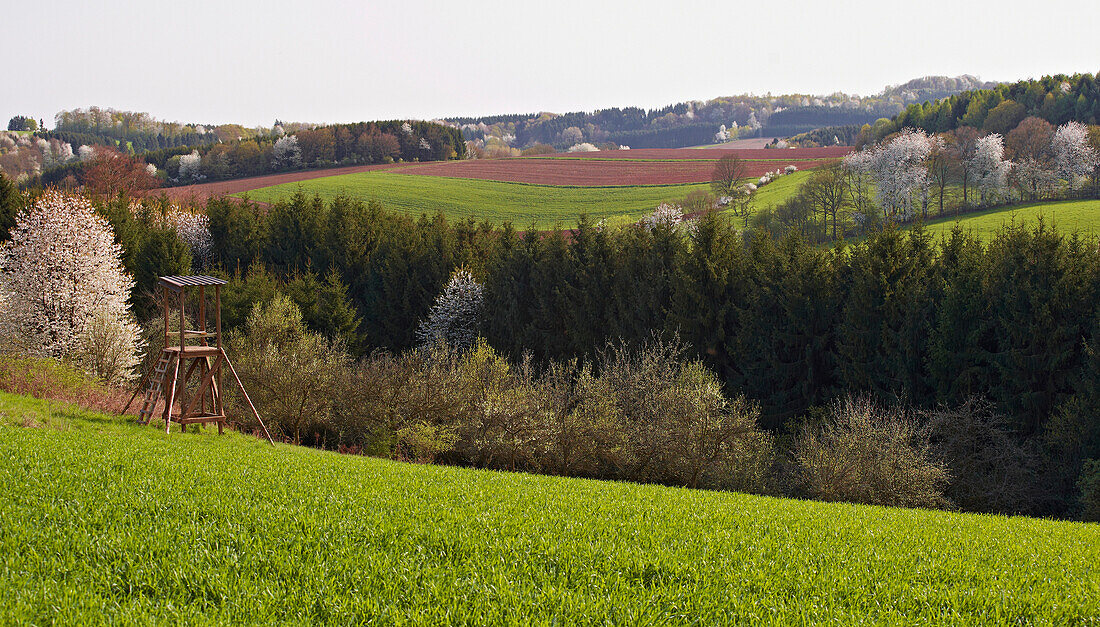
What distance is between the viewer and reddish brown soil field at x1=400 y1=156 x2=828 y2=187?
89.2 metres

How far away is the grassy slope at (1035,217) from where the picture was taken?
52.3m

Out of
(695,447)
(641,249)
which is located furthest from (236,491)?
(641,249)

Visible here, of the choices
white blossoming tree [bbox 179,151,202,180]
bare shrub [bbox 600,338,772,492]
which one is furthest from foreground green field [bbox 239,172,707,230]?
bare shrub [bbox 600,338,772,492]

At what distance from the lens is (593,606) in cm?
741

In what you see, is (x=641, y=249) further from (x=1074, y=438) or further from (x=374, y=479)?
(x=374, y=479)

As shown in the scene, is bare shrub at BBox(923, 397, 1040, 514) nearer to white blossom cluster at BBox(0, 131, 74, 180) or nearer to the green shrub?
the green shrub

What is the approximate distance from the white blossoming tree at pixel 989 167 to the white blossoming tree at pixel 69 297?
7048 cm

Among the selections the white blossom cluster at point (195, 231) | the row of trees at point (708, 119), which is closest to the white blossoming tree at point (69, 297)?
the white blossom cluster at point (195, 231)

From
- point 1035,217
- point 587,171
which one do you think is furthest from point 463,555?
point 587,171

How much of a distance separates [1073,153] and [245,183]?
9335 centimetres

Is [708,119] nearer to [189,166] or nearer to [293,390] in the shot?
[189,166]

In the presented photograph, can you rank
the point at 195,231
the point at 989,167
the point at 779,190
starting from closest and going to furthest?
1. the point at 195,231
2. the point at 989,167
3. the point at 779,190

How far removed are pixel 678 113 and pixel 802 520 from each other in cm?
16792

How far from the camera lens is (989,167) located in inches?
2653
